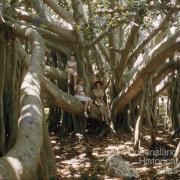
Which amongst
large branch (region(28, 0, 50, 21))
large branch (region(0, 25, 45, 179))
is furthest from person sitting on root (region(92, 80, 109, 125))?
large branch (region(0, 25, 45, 179))

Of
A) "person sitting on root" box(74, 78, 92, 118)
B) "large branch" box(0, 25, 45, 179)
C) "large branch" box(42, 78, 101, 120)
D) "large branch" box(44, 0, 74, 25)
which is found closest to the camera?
"large branch" box(0, 25, 45, 179)

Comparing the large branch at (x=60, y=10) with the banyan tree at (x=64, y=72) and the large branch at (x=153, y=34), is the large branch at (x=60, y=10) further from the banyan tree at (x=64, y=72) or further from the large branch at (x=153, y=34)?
the large branch at (x=153, y=34)

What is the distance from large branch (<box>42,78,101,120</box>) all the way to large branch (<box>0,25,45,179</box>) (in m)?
3.32

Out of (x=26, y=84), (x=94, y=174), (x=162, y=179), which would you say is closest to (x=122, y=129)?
(x=94, y=174)

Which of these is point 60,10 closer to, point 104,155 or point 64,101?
point 64,101

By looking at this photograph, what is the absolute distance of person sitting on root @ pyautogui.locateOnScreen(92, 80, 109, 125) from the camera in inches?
349

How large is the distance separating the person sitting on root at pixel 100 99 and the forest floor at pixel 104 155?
456 mm

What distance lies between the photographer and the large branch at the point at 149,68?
6391 millimetres

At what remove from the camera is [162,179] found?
15.5 feet

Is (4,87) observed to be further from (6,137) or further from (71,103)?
(71,103)

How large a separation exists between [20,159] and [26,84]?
1140 millimetres

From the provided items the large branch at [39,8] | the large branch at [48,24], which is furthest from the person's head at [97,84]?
the large branch at [39,8]

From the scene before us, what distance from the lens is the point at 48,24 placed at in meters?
8.09

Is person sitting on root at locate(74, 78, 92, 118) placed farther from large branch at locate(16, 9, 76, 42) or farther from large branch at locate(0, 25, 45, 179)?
large branch at locate(0, 25, 45, 179)
